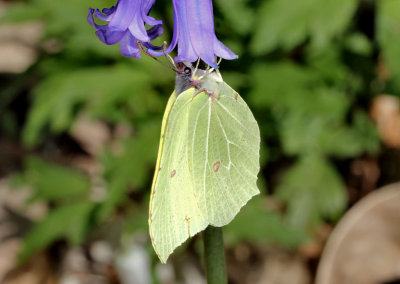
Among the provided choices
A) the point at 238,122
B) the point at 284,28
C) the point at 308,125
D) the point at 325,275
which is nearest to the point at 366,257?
the point at 325,275

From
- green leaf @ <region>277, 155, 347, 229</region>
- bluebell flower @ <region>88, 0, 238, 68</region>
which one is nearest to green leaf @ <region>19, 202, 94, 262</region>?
green leaf @ <region>277, 155, 347, 229</region>

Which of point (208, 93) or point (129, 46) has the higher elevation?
point (129, 46)

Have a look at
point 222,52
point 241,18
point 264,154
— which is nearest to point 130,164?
point 264,154

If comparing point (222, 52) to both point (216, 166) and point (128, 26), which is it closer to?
point (128, 26)

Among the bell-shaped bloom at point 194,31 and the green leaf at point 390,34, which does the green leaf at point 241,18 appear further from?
the bell-shaped bloom at point 194,31

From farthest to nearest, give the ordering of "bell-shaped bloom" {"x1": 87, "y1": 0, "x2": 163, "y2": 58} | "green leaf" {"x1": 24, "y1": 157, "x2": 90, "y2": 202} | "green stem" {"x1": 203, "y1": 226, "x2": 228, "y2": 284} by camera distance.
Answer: "green leaf" {"x1": 24, "y1": 157, "x2": 90, "y2": 202} < "bell-shaped bloom" {"x1": 87, "y1": 0, "x2": 163, "y2": 58} < "green stem" {"x1": 203, "y1": 226, "x2": 228, "y2": 284}

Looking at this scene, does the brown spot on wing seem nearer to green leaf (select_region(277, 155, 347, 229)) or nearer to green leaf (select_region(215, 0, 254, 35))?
green leaf (select_region(215, 0, 254, 35))

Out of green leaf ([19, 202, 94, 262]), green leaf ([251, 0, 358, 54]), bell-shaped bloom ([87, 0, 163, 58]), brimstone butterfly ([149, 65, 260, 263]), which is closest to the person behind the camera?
bell-shaped bloom ([87, 0, 163, 58])

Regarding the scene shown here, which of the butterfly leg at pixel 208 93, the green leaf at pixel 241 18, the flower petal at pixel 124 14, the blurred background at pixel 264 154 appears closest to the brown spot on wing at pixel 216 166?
the butterfly leg at pixel 208 93
